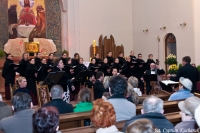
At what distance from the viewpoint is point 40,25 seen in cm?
1536

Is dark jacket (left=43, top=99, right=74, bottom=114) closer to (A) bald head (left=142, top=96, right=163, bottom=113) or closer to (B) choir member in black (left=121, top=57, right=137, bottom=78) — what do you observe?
(A) bald head (left=142, top=96, right=163, bottom=113)

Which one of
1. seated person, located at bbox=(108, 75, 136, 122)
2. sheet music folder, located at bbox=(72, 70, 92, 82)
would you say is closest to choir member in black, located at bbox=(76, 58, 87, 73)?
sheet music folder, located at bbox=(72, 70, 92, 82)

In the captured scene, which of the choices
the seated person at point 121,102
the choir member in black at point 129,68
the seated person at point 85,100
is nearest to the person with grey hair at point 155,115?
the seated person at point 121,102

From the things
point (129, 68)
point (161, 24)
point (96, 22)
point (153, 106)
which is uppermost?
point (96, 22)

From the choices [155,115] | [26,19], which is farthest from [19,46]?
[155,115]

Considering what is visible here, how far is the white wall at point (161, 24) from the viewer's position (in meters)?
14.2

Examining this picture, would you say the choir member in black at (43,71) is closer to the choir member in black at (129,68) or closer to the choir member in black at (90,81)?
the choir member in black at (90,81)

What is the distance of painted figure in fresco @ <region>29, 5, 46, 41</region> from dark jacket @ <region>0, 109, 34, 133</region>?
11.7 meters

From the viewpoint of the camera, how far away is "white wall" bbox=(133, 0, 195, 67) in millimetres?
14209

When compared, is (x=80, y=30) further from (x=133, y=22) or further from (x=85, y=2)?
(x=133, y=22)

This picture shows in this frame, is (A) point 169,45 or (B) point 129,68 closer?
(B) point 129,68

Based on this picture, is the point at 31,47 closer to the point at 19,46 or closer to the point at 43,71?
the point at 19,46

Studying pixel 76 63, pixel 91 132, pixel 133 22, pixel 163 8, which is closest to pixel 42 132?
pixel 91 132

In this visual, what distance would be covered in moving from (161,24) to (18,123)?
42.7 ft
